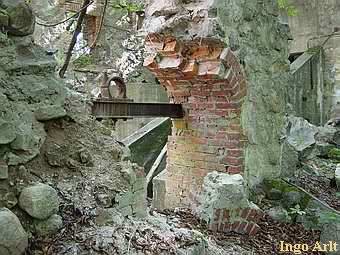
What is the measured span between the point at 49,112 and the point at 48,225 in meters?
0.69

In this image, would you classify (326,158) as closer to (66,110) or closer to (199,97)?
(199,97)

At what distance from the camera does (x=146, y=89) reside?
351 inches

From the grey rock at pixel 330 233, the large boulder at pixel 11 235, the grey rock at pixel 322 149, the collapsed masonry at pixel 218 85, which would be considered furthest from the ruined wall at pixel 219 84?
the large boulder at pixel 11 235

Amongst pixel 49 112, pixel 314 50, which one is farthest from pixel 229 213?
pixel 314 50

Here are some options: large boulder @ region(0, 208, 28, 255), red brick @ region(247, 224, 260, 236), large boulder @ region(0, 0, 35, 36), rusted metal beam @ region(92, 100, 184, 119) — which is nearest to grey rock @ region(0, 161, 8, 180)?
large boulder @ region(0, 208, 28, 255)

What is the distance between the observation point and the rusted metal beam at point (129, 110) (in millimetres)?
3504

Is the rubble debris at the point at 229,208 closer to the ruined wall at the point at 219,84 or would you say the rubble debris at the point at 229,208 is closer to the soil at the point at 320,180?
the ruined wall at the point at 219,84

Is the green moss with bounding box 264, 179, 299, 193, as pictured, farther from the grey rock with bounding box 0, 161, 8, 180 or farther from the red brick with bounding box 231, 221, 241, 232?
the grey rock with bounding box 0, 161, 8, 180

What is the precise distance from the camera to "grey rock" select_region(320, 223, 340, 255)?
3.62 metres

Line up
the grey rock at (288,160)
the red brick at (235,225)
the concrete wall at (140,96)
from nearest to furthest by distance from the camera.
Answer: the red brick at (235,225) → the grey rock at (288,160) → the concrete wall at (140,96)

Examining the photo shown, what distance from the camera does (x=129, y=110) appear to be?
385 centimetres

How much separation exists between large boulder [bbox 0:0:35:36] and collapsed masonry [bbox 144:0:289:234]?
190 cm

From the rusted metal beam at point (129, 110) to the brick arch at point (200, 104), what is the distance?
0.16 metres

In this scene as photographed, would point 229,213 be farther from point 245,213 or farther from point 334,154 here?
point 334,154
